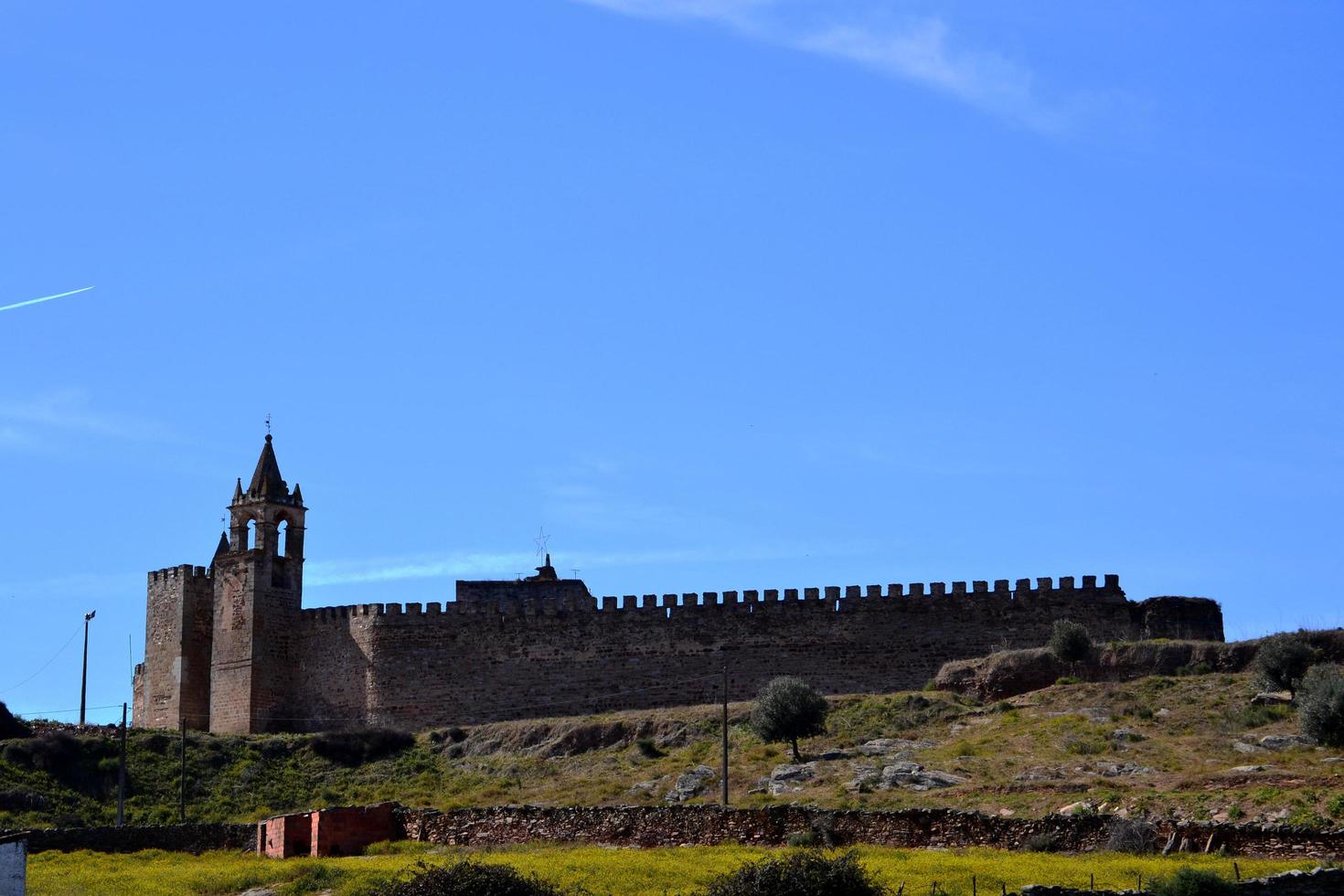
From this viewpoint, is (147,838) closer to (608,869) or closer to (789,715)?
Answer: (608,869)

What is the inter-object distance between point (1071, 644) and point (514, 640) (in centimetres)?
1437

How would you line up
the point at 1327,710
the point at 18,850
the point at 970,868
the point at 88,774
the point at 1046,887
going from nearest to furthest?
the point at 1046,887 < the point at 18,850 < the point at 970,868 < the point at 1327,710 < the point at 88,774

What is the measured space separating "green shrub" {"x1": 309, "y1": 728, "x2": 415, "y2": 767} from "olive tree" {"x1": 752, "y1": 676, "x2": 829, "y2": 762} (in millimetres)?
10387

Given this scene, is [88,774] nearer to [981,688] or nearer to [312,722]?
[312,722]

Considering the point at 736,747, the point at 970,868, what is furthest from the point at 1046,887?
the point at 736,747

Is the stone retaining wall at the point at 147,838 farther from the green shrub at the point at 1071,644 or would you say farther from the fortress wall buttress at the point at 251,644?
the green shrub at the point at 1071,644

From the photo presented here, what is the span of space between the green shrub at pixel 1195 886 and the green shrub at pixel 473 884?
708 centimetres

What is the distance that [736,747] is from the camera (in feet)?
151

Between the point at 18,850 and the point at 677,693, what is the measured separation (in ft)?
92.0

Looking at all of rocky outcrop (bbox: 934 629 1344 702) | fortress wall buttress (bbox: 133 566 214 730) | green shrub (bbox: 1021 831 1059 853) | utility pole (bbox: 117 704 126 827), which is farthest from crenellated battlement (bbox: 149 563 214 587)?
green shrub (bbox: 1021 831 1059 853)

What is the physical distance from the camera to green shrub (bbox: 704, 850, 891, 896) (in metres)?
25.5

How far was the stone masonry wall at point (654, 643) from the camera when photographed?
51.5m

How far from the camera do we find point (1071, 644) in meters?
47.8

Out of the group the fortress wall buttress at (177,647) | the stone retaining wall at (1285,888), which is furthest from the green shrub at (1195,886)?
the fortress wall buttress at (177,647)
